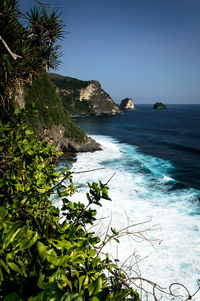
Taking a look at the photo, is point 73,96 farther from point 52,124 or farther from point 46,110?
point 52,124

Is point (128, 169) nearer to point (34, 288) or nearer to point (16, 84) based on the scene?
point (16, 84)

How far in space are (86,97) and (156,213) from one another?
102816mm

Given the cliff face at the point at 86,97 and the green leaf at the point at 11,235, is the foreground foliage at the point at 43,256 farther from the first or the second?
the cliff face at the point at 86,97

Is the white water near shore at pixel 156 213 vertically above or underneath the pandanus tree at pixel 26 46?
underneath

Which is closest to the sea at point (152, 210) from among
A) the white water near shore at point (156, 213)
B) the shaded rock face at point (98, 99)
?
the white water near shore at point (156, 213)

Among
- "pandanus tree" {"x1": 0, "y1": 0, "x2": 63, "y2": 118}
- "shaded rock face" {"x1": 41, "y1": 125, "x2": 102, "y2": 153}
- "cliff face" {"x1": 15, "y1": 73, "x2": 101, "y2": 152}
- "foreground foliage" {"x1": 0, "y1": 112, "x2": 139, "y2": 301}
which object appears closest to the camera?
"foreground foliage" {"x1": 0, "y1": 112, "x2": 139, "y2": 301}

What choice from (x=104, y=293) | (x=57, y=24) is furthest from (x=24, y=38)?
(x=104, y=293)

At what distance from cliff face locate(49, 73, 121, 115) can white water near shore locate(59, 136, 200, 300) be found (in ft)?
277

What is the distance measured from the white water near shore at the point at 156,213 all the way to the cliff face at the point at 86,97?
84.4 meters

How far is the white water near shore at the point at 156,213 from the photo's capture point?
7.68 metres

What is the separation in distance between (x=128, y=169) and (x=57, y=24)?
15.7 m

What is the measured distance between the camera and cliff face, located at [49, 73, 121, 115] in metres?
102

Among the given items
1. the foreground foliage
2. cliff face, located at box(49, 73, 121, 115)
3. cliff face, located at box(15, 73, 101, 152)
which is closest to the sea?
the foreground foliage

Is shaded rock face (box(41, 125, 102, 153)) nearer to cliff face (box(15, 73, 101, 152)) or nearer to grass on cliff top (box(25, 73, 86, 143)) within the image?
cliff face (box(15, 73, 101, 152))
